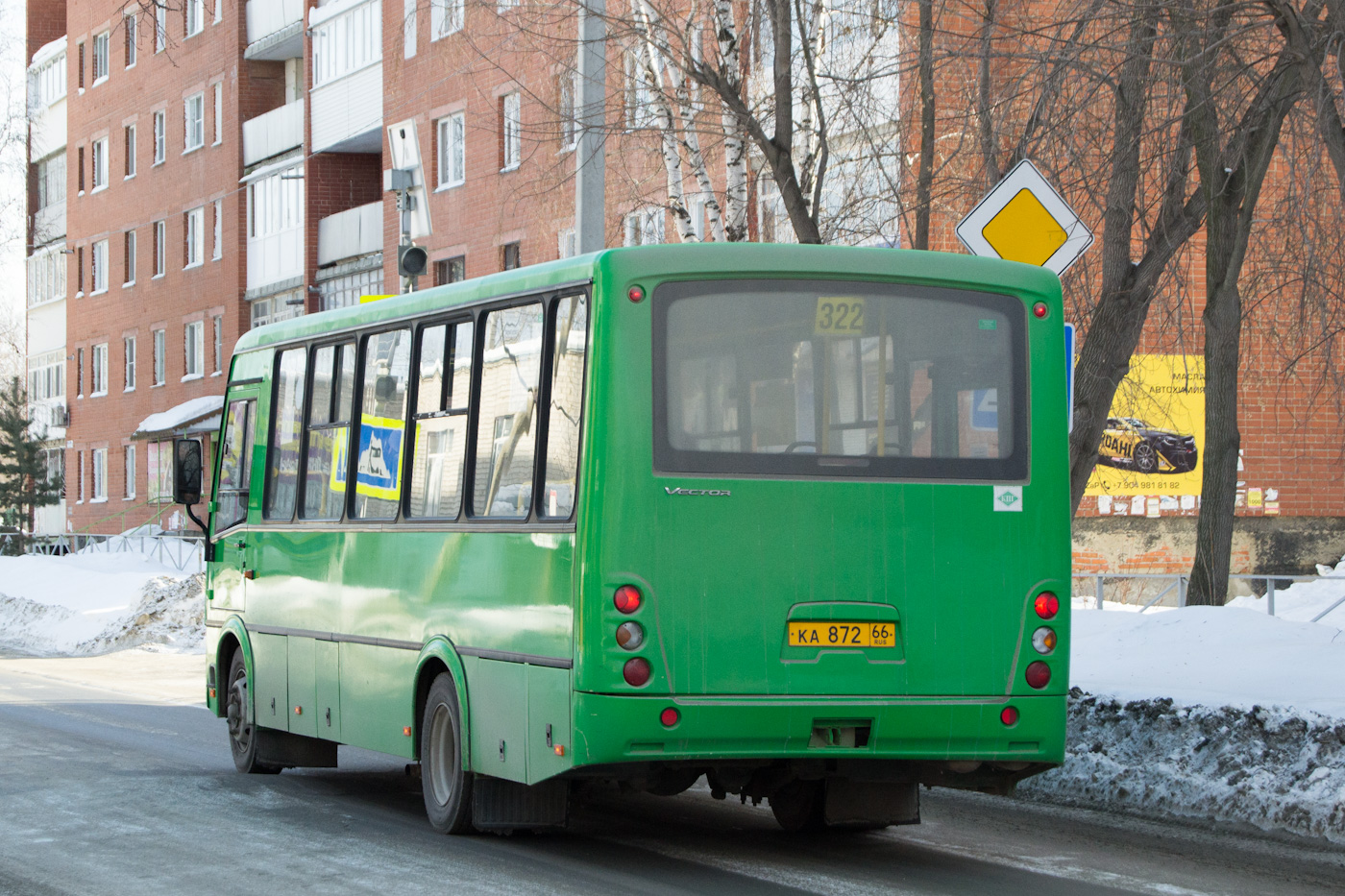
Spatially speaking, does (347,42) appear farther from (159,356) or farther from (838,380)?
(838,380)

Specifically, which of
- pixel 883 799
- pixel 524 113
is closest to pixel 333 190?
pixel 524 113

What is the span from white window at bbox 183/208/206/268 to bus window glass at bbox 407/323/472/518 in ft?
146

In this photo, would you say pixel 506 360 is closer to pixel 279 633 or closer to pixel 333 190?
pixel 279 633

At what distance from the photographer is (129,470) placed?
56.9 meters

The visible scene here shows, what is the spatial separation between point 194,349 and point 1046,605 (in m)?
46.9

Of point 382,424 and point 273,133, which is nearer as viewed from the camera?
point 382,424

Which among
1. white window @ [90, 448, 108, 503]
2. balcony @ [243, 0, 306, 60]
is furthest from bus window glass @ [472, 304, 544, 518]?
white window @ [90, 448, 108, 503]

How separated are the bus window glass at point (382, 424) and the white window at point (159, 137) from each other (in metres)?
46.9

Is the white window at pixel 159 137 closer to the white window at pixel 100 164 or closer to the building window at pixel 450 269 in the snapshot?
the white window at pixel 100 164

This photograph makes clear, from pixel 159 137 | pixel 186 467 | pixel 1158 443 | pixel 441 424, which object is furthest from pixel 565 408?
pixel 159 137

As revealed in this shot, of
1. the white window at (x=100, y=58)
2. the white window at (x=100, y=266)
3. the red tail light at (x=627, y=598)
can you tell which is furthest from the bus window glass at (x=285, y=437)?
the white window at (x=100, y=58)

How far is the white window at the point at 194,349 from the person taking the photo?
52594mm

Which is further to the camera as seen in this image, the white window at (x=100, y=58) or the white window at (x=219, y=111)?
the white window at (x=100, y=58)

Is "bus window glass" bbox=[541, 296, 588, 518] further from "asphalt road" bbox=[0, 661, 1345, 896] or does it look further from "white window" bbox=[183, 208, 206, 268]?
"white window" bbox=[183, 208, 206, 268]
